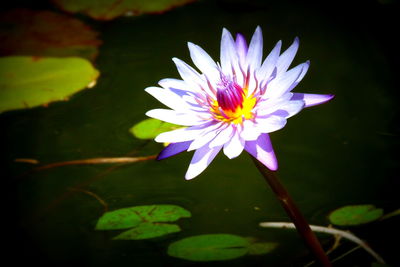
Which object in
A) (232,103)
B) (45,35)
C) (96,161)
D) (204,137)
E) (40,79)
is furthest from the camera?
(45,35)

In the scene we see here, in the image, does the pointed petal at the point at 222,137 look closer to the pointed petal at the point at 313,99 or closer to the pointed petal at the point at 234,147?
the pointed petal at the point at 234,147

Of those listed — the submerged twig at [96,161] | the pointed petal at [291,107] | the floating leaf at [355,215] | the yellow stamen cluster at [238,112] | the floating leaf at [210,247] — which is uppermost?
the submerged twig at [96,161]

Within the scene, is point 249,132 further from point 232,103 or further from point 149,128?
point 149,128

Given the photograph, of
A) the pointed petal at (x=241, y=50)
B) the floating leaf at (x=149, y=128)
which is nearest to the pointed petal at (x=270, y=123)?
the pointed petal at (x=241, y=50)

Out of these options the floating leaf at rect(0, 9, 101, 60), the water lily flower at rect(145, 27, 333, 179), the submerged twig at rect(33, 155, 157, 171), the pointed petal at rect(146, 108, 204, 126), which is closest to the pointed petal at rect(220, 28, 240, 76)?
the water lily flower at rect(145, 27, 333, 179)

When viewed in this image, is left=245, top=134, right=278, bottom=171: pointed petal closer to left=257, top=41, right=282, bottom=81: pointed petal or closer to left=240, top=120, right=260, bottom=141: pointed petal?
left=240, top=120, right=260, bottom=141: pointed petal

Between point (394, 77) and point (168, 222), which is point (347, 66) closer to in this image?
point (394, 77)

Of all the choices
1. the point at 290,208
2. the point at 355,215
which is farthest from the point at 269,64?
the point at 355,215
